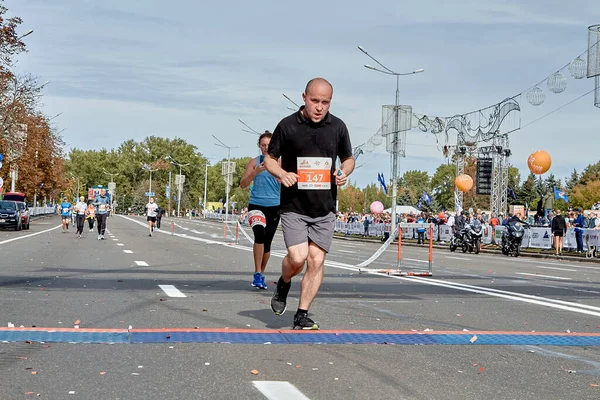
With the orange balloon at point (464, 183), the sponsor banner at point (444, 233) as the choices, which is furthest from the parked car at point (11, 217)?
the orange balloon at point (464, 183)

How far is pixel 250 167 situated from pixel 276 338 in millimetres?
3748

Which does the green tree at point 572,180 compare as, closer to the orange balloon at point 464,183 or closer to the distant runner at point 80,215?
the orange balloon at point 464,183

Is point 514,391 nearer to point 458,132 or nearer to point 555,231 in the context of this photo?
point 555,231

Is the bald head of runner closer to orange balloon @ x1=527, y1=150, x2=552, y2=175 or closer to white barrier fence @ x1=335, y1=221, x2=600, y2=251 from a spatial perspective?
white barrier fence @ x1=335, y1=221, x2=600, y2=251

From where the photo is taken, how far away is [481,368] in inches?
213

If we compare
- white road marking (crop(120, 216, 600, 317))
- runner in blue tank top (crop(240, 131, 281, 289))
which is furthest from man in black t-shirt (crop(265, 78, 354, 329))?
white road marking (crop(120, 216, 600, 317))

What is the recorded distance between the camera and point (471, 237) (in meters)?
32.8

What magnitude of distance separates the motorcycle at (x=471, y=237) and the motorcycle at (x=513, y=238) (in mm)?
1289

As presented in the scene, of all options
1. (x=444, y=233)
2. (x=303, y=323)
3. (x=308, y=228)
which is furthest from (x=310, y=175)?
(x=444, y=233)

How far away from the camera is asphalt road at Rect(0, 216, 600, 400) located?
4662mm

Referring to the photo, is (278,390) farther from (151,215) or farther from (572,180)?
(572,180)

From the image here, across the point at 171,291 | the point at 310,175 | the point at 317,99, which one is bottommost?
the point at 171,291

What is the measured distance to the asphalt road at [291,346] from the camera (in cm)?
466

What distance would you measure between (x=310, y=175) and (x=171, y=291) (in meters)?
4.11
